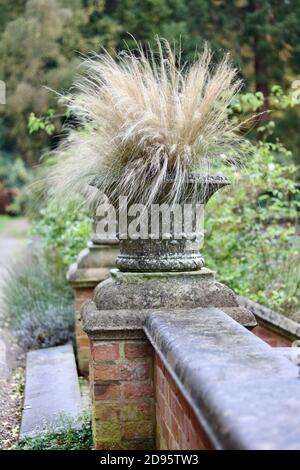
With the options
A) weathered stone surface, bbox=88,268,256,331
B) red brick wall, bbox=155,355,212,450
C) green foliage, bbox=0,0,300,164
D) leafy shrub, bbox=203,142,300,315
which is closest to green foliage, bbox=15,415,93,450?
red brick wall, bbox=155,355,212,450

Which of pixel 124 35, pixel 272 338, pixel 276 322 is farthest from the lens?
pixel 124 35

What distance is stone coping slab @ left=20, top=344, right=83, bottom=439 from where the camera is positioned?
445cm

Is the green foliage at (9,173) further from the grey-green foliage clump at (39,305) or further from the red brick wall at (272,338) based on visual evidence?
the red brick wall at (272,338)

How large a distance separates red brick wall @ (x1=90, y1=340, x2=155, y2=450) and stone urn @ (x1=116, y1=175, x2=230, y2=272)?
1.47 ft

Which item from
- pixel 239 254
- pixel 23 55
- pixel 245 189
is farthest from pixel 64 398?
pixel 23 55

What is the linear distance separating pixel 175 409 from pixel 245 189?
5190mm

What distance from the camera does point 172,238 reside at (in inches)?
147

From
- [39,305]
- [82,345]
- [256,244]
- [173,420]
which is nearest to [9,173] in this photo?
[39,305]

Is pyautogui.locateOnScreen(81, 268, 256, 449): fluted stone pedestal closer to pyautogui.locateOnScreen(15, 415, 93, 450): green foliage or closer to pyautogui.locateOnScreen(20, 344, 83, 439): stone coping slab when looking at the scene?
pyautogui.locateOnScreen(15, 415, 93, 450): green foliage

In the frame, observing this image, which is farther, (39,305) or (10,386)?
(39,305)

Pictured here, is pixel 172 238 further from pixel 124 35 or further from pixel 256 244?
pixel 124 35

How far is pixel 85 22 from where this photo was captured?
21875mm

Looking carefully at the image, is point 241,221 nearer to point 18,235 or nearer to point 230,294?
point 230,294

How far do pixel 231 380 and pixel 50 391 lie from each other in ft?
10.9
